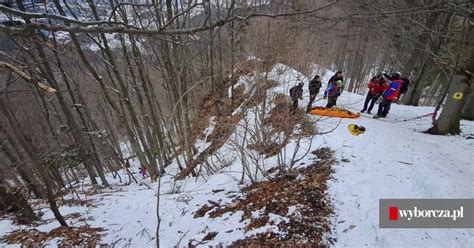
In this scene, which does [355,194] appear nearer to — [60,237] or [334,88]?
[60,237]

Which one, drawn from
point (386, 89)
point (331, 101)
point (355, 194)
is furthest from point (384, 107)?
point (355, 194)

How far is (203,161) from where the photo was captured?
318 inches

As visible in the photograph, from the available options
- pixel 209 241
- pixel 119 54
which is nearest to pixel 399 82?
pixel 209 241

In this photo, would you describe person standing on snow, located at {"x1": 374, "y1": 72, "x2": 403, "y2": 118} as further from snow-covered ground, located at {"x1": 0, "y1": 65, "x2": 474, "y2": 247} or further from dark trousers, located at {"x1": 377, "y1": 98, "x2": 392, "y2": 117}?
snow-covered ground, located at {"x1": 0, "y1": 65, "x2": 474, "y2": 247}

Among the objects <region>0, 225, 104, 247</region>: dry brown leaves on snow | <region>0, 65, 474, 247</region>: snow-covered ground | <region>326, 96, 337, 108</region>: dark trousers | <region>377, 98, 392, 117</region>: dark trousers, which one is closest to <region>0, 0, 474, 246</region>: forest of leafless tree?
<region>0, 225, 104, 247</region>: dry brown leaves on snow

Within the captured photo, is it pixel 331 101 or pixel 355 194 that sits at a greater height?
pixel 355 194

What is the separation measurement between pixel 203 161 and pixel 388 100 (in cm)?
649

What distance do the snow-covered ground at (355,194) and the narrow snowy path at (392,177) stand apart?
1cm

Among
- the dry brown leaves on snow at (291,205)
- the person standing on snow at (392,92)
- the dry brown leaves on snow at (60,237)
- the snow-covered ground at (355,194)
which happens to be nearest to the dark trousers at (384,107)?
the person standing on snow at (392,92)

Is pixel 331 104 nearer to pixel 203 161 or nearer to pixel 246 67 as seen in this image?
pixel 246 67

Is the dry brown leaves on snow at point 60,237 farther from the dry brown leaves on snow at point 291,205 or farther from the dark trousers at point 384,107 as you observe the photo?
the dark trousers at point 384,107

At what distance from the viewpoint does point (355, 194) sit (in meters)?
4.32

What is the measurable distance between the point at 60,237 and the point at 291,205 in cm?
401

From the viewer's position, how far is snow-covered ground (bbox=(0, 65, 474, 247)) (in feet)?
11.7
